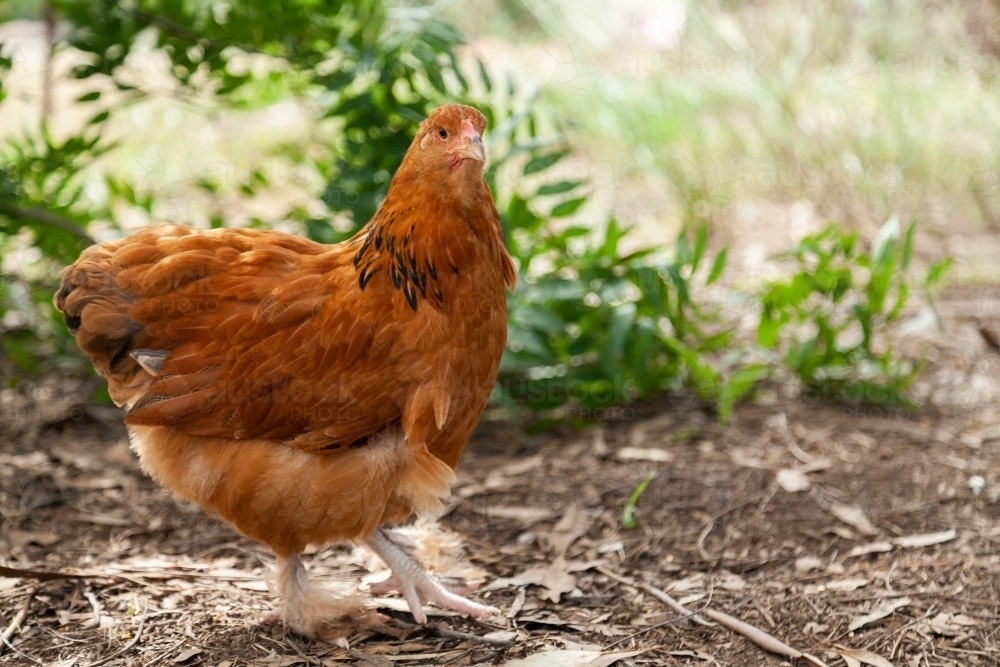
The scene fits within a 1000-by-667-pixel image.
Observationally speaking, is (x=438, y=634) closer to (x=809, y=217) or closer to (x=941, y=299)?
(x=941, y=299)

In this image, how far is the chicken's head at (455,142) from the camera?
2.85 metres

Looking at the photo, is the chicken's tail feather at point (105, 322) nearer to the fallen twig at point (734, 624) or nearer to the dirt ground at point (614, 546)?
the dirt ground at point (614, 546)

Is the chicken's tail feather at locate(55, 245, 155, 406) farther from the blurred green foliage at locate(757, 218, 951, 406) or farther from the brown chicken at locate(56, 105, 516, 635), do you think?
the blurred green foliage at locate(757, 218, 951, 406)

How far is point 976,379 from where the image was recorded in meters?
5.07

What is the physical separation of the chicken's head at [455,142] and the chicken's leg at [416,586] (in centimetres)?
142

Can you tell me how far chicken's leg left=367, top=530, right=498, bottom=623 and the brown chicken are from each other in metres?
0.24

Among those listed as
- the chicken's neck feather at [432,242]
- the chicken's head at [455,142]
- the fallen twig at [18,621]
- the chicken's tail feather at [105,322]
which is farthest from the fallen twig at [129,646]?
the chicken's head at [455,142]

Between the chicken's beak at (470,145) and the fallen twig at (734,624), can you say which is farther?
the fallen twig at (734,624)

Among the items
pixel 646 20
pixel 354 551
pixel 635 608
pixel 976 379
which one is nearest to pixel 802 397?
pixel 976 379

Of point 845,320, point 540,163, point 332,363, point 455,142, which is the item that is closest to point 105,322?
point 332,363

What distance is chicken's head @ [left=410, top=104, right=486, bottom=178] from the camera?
9.36ft

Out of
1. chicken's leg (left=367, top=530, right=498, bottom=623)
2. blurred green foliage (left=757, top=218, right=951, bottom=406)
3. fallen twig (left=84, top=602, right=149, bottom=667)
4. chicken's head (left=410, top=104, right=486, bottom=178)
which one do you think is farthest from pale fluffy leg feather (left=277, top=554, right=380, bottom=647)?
blurred green foliage (left=757, top=218, right=951, bottom=406)

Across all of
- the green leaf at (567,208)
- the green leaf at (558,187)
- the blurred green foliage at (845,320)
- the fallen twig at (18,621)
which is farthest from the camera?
the blurred green foliage at (845,320)

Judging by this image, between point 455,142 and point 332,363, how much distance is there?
81 cm
